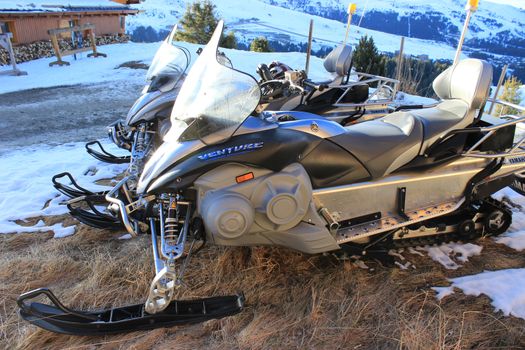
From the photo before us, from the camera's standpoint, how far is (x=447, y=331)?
229 centimetres

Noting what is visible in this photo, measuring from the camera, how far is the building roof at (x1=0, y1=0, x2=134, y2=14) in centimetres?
1443

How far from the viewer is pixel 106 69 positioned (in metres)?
12.6

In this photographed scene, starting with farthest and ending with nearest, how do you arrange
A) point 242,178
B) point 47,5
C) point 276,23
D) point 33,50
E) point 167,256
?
1. point 276,23
2. point 47,5
3. point 33,50
4. point 242,178
5. point 167,256

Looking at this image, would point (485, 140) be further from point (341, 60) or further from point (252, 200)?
point (341, 60)

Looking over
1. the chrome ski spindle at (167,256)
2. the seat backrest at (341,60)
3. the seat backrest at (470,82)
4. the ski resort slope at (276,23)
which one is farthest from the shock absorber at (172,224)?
the ski resort slope at (276,23)

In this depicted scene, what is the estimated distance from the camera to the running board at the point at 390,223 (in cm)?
261

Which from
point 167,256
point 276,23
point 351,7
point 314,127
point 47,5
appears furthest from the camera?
point 276,23

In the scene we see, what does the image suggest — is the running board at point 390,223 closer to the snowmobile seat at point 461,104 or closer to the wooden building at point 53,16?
the snowmobile seat at point 461,104

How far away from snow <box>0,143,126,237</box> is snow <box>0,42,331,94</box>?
17.2 feet

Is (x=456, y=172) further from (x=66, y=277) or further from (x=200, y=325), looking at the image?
(x=66, y=277)

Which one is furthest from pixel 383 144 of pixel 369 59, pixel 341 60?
pixel 369 59

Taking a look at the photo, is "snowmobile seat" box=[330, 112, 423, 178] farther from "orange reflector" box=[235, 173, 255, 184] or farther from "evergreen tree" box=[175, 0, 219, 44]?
"evergreen tree" box=[175, 0, 219, 44]

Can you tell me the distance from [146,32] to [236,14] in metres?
40.3

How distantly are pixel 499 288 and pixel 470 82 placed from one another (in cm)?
137
